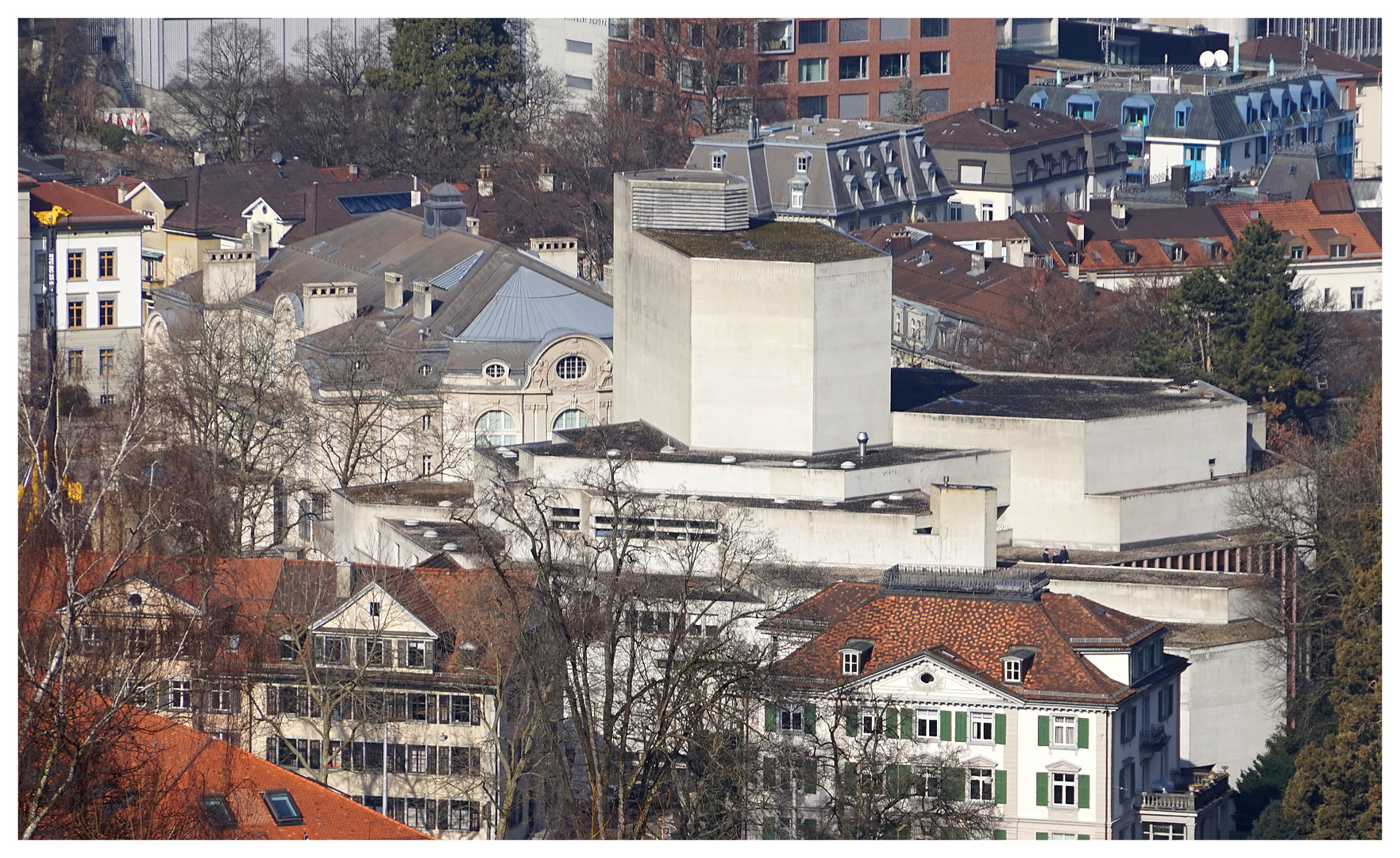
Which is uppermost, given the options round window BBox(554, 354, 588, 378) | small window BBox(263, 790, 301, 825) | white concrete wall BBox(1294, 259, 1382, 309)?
white concrete wall BBox(1294, 259, 1382, 309)

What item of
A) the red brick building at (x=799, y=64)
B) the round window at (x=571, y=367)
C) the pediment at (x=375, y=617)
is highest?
the red brick building at (x=799, y=64)

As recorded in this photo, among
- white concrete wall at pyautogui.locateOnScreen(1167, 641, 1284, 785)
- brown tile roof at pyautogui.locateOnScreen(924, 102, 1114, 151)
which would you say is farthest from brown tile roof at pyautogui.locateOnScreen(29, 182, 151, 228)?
white concrete wall at pyautogui.locateOnScreen(1167, 641, 1284, 785)

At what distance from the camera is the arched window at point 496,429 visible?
95.4 m

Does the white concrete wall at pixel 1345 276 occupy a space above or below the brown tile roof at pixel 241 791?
above

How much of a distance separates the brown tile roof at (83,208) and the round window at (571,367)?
92.7ft

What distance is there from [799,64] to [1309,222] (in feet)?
128

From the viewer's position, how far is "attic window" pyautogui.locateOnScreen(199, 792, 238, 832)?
57.8 meters

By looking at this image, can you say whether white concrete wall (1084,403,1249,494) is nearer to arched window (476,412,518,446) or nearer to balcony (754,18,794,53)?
arched window (476,412,518,446)

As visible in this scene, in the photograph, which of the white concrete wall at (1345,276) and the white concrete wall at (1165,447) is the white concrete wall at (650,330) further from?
the white concrete wall at (1345,276)

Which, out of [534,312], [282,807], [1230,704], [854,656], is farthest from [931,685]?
[534,312]

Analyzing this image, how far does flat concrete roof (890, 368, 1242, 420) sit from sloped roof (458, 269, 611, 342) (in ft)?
42.0

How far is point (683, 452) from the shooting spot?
81.6 meters

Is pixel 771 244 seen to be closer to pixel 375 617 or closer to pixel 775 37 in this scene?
pixel 375 617

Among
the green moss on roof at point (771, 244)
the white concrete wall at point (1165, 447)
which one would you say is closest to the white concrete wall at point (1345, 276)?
the white concrete wall at point (1165, 447)
